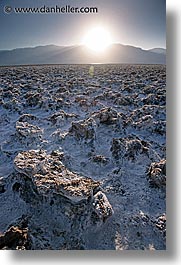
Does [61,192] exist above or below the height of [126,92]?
below

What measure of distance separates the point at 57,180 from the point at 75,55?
1137mm

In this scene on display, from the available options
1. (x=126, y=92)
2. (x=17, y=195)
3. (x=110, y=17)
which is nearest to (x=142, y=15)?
(x=110, y=17)

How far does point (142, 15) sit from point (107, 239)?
2.00 meters

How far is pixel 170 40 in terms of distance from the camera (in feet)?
10.3

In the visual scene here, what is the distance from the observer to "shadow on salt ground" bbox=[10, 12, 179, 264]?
9.87 ft

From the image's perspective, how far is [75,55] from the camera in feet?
10.7

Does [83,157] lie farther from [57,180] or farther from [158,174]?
[158,174]

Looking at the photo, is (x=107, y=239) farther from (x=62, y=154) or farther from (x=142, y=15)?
(x=142, y=15)

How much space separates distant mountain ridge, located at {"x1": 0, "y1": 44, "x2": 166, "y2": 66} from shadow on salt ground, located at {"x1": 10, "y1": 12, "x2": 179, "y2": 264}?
0.16 m

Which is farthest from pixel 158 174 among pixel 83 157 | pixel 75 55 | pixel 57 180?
pixel 75 55

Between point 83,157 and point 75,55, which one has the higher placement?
point 75,55

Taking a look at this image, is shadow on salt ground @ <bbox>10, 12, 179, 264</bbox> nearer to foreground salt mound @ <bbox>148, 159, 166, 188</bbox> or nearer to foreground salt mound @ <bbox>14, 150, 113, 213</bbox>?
foreground salt mound @ <bbox>148, 159, 166, 188</bbox>

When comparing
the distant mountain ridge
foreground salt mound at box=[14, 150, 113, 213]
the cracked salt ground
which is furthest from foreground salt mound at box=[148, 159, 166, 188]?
the distant mountain ridge

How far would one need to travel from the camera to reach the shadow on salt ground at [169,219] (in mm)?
3008
